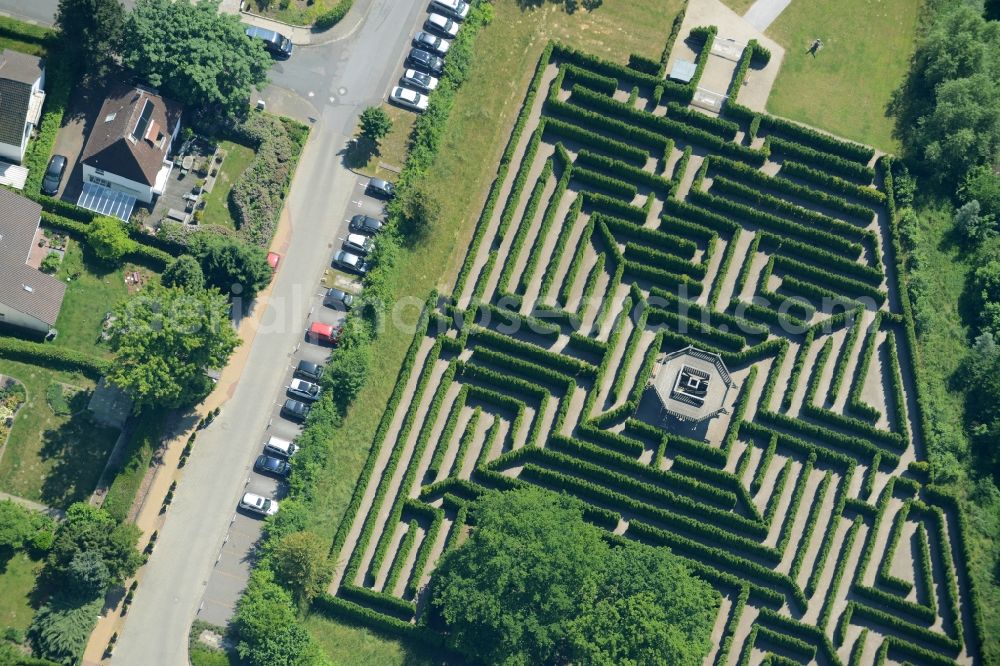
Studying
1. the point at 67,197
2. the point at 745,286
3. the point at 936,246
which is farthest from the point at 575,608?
the point at 67,197

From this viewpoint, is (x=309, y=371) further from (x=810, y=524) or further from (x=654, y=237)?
(x=810, y=524)

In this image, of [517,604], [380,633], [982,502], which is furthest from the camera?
[982,502]

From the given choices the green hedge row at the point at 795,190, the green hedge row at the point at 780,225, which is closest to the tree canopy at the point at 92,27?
the green hedge row at the point at 780,225

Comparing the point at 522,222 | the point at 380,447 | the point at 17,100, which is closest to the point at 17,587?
the point at 380,447

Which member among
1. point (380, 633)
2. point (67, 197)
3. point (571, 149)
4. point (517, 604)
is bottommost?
point (380, 633)

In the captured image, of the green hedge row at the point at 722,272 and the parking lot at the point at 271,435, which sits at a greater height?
the green hedge row at the point at 722,272

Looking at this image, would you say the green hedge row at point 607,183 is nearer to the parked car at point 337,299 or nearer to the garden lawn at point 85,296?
the parked car at point 337,299

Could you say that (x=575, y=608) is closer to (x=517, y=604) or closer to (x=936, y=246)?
(x=517, y=604)
